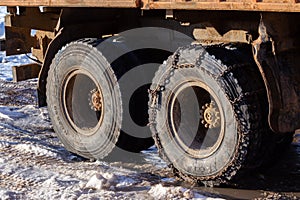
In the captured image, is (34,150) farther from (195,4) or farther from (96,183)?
(195,4)

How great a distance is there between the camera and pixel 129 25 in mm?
6715

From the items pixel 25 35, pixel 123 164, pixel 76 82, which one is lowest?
pixel 123 164

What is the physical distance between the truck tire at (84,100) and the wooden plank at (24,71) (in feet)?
3.77

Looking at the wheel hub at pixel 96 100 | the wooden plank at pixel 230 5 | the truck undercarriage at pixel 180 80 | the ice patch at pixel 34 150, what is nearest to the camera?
the wooden plank at pixel 230 5

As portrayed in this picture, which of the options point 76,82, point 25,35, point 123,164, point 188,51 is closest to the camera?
point 188,51

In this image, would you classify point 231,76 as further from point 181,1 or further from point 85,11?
point 85,11

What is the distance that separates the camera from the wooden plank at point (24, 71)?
809 cm

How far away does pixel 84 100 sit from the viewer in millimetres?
6930

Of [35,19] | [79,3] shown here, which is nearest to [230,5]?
[79,3]

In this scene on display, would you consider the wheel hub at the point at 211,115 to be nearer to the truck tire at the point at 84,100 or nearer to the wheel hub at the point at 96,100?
the truck tire at the point at 84,100

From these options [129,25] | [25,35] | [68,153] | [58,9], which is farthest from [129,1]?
[25,35]

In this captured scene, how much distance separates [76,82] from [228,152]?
7.45 feet

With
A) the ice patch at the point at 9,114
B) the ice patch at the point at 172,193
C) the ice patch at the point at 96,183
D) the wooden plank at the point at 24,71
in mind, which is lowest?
the ice patch at the point at 172,193

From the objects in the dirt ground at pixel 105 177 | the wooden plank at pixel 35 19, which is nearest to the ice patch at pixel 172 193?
the dirt ground at pixel 105 177
